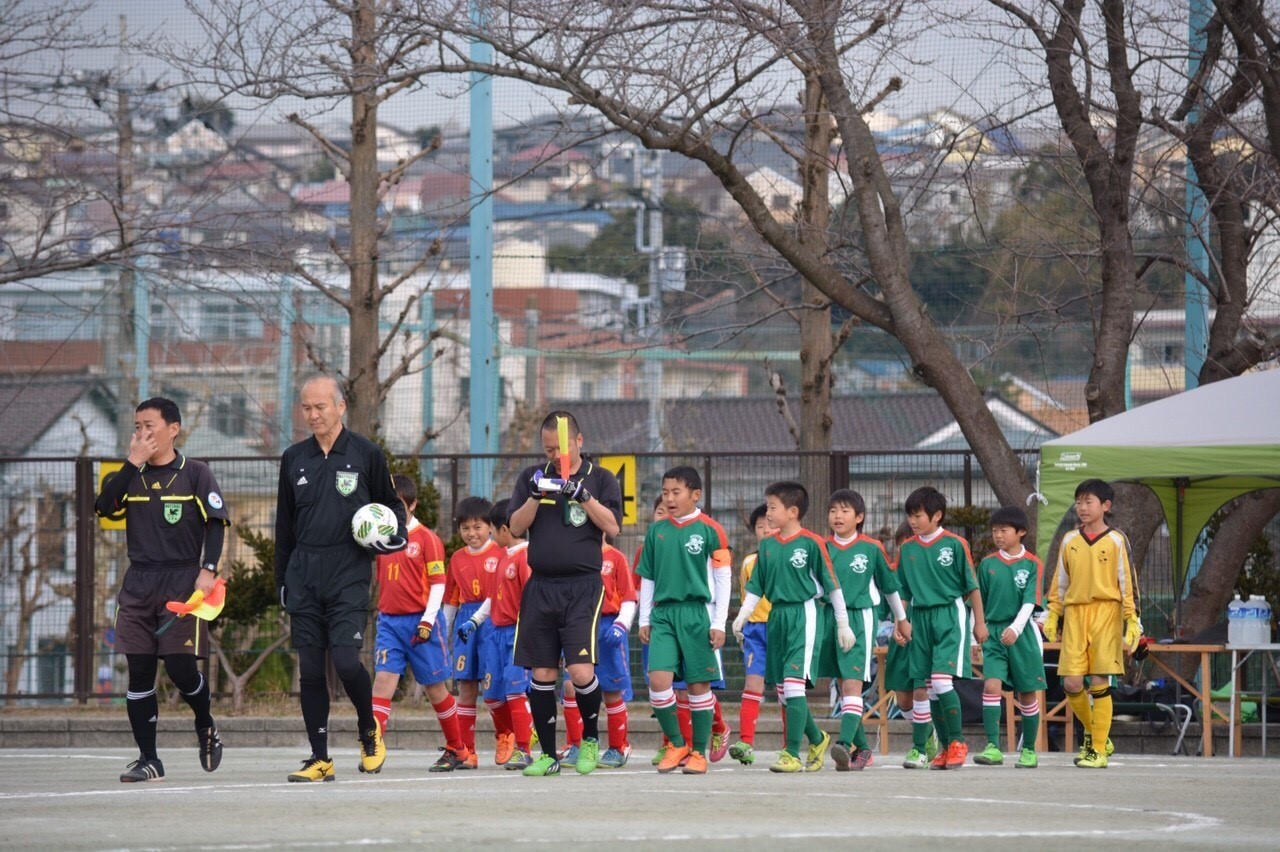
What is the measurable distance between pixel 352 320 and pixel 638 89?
500cm

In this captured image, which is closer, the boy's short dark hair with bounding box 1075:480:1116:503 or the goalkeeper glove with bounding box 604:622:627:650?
the goalkeeper glove with bounding box 604:622:627:650

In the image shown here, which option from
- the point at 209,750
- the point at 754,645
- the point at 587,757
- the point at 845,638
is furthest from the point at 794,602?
the point at 209,750

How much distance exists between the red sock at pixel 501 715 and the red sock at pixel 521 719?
0.51 feet

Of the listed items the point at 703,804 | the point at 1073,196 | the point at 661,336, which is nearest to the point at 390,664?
the point at 703,804

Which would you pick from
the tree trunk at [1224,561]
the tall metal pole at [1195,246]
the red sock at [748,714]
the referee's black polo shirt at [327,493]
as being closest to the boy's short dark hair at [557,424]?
the referee's black polo shirt at [327,493]

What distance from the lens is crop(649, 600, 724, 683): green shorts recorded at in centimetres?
1062

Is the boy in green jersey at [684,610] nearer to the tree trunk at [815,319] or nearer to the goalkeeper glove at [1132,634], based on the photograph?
the goalkeeper glove at [1132,634]

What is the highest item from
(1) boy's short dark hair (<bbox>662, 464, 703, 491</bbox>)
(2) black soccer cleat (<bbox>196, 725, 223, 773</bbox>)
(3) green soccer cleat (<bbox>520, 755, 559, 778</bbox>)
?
(1) boy's short dark hair (<bbox>662, 464, 703, 491</bbox>)

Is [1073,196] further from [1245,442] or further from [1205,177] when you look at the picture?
[1245,442]

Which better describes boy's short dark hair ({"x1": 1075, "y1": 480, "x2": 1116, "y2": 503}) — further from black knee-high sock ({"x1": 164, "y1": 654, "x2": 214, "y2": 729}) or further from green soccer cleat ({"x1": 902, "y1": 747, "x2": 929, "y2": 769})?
black knee-high sock ({"x1": 164, "y1": 654, "x2": 214, "y2": 729})

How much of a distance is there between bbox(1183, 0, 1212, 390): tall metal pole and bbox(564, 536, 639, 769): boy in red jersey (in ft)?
22.0

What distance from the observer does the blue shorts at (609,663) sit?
11211mm

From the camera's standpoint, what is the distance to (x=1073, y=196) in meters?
16.9

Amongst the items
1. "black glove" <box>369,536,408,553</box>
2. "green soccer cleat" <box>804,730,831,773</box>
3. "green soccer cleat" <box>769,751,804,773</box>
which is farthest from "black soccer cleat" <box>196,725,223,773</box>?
"green soccer cleat" <box>804,730,831,773</box>
